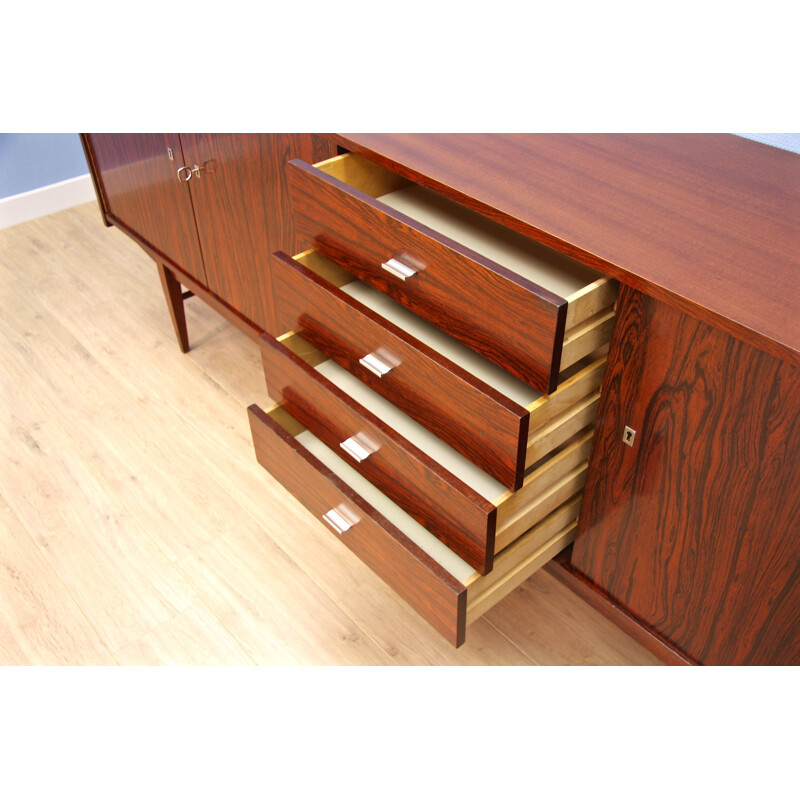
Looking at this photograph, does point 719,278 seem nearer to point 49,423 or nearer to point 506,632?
point 506,632

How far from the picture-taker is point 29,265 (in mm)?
2105

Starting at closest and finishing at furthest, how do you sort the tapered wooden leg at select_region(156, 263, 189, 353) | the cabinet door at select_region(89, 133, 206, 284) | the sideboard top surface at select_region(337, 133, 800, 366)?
1. the sideboard top surface at select_region(337, 133, 800, 366)
2. the cabinet door at select_region(89, 133, 206, 284)
3. the tapered wooden leg at select_region(156, 263, 189, 353)

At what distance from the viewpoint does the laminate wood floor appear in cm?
119

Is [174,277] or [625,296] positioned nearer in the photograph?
[625,296]

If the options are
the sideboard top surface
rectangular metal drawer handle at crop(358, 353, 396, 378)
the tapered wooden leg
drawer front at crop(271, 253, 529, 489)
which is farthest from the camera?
the tapered wooden leg

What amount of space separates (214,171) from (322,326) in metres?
0.45

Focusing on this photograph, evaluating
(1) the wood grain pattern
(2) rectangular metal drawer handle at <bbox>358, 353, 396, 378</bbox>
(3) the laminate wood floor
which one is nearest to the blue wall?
(3) the laminate wood floor

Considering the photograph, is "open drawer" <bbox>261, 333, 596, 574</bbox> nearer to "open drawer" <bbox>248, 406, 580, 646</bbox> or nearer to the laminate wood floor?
"open drawer" <bbox>248, 406, 580, 646</bbox>

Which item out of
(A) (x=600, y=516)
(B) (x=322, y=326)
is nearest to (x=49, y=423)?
(B) (x=322, y=326)

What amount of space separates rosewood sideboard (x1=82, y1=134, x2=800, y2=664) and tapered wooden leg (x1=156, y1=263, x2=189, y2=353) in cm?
64

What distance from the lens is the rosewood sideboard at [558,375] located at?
29.4 inches

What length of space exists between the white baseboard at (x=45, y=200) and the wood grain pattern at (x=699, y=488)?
1994 millimetres

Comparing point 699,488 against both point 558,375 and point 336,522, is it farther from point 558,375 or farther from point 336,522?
point 336,522

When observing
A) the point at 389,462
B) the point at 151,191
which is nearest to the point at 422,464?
the point at 389,462
